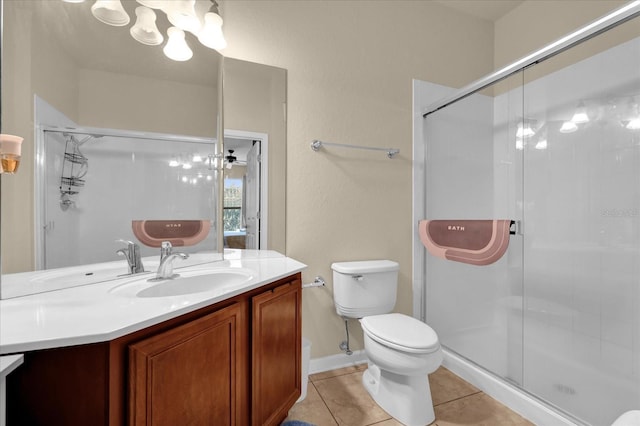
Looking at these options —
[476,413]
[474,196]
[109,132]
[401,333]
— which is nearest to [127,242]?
[109,132]

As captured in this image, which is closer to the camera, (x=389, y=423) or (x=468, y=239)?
(x=389, y=423)

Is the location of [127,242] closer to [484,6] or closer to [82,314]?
[82,314]

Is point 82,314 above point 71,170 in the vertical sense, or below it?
below

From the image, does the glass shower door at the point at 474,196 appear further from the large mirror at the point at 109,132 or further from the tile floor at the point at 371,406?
the large mirror at the point at 109,132

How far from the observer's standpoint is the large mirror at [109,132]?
0.97m

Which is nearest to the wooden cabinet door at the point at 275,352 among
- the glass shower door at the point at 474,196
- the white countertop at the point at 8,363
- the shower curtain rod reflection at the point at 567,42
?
the white countertop at the point at 8,363

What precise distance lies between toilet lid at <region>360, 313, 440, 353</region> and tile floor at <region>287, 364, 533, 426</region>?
1.36ft

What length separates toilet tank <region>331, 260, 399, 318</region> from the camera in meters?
1.83

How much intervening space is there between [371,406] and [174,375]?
47.0 inches

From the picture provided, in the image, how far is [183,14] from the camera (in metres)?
1.43

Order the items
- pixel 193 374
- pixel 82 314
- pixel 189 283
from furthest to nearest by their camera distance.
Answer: pixel 189 283, pixel 193 374, pixel 82 314

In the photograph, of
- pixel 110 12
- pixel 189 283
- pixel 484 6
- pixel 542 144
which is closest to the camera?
pixel 110 12

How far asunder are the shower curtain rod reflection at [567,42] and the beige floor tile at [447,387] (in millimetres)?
1853

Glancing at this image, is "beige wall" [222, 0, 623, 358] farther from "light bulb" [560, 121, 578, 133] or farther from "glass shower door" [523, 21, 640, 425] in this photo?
"light bulb" [560, 121, 578, 133]
